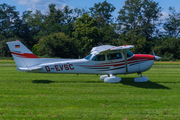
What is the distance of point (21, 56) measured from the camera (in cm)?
1146

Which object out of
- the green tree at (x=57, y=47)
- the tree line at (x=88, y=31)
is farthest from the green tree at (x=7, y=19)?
the green tree at (x=57, y=47)

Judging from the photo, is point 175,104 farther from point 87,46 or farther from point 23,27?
point 23,27

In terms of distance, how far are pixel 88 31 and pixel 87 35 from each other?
3.61ft

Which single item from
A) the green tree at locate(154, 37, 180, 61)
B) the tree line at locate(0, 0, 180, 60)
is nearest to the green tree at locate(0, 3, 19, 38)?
the tree line at locate(0, 0, 180, 60)

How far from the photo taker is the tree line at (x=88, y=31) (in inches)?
1832

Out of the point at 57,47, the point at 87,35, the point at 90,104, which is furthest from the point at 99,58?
the point at 87,35

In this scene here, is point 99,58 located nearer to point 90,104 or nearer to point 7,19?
point 90,104

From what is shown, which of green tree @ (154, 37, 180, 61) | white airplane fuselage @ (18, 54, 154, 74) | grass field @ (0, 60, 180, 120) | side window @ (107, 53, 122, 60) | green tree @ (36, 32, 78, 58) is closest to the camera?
grass field @ (0, 60, 180, 120)

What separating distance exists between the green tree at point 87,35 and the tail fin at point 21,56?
34.6m

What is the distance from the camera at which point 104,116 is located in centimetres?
582

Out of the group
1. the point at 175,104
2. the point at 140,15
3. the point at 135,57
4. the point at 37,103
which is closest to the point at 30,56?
the point at 37,103

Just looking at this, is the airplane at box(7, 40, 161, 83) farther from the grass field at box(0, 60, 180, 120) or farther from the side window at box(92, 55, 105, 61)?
the grass field at box(0, 60, 180, 120)

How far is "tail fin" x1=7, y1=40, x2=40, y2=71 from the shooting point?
1136cm

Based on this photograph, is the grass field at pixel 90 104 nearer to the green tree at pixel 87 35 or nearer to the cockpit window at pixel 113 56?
the cockpit window at pixel 113 56
